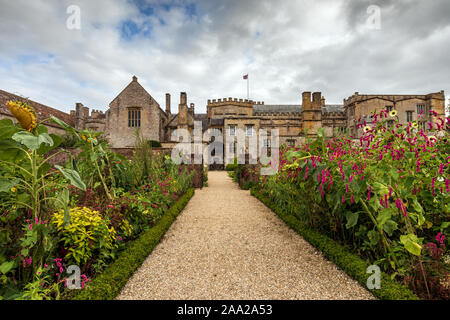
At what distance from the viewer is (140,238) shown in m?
3.27

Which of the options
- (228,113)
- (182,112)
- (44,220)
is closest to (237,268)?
(44,220)

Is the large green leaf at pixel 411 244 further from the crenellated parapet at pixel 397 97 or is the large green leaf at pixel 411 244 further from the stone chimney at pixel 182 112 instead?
the crenellated parapet at pixel 397 97

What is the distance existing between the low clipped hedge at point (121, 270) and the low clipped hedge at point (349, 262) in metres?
2.53

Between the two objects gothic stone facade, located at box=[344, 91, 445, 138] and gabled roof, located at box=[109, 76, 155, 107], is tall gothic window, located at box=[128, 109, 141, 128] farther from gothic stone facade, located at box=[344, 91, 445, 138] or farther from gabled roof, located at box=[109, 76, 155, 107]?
gothic stone facade, located at box=[344, 91, 445, 138]

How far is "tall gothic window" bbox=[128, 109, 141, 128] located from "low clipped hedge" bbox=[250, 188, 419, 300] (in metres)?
20.6

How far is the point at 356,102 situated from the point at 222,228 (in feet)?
95.1

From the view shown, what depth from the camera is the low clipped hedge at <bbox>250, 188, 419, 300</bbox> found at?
1.89 metres

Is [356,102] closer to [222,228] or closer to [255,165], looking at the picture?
[255,165]

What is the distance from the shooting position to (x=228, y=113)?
30.1 m

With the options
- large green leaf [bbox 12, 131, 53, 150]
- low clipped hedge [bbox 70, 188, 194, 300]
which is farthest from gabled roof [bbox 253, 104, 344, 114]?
large green leaf [bbox 12, 131, 53, 150]

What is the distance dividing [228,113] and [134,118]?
13.3 meters

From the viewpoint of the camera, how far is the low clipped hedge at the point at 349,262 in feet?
6.20

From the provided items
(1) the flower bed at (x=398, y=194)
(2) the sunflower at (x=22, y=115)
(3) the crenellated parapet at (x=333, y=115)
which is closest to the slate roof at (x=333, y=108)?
(3) the crenellated parapet at (x=333, y=115)
